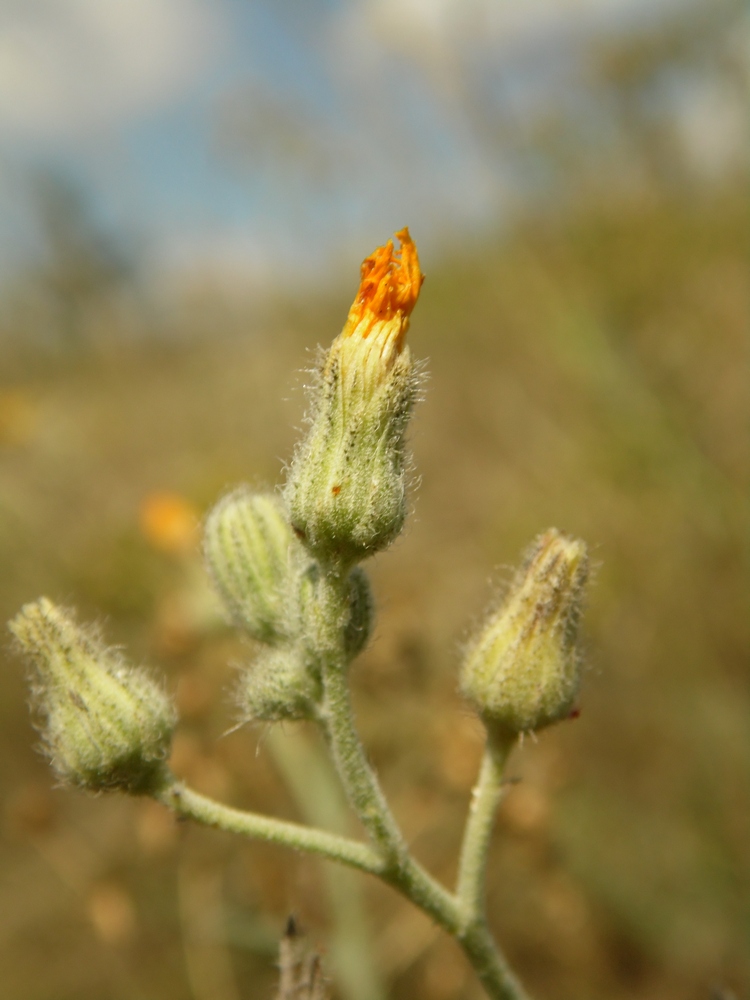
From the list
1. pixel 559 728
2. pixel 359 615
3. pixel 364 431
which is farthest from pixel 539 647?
pixel 559 728

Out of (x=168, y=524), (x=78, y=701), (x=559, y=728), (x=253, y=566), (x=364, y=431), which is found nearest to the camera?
(x=364, y=431)

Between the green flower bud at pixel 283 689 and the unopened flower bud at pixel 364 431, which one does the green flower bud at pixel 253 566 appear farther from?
the unopened flower bud at pixel 364 431

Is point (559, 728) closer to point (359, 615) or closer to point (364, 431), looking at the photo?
point (359, 615)

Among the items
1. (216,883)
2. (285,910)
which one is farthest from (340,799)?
(216,883)

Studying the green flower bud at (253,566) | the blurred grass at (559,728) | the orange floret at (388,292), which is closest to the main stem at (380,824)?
the green flower bud at (253,566)

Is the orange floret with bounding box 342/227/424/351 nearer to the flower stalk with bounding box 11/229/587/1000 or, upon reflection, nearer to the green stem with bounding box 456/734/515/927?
the flower stalk with bounding box 11/229/587/1000

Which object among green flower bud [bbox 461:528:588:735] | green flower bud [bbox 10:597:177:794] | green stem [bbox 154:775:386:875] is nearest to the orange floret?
green flower bud [bbox 461:528:588:735]
